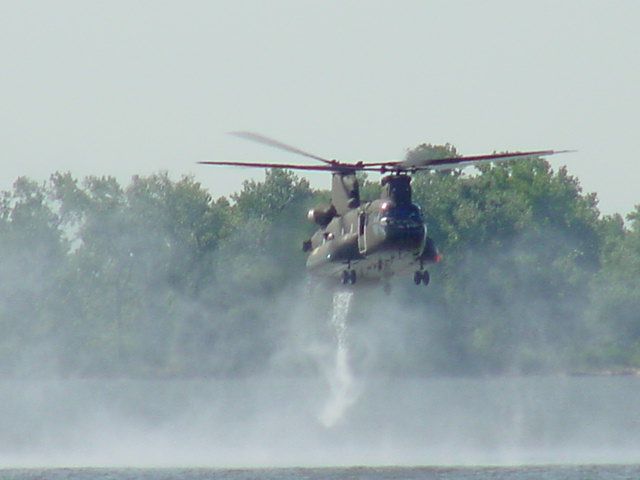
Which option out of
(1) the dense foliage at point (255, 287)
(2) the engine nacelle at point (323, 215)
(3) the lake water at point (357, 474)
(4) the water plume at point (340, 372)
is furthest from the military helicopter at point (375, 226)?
(1) the dense foliage at point (255, 287)

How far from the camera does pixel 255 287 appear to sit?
123875mm

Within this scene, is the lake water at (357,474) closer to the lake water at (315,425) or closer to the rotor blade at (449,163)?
the lake water at (315,425)

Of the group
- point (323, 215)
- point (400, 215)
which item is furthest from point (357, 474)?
point (400, 215)

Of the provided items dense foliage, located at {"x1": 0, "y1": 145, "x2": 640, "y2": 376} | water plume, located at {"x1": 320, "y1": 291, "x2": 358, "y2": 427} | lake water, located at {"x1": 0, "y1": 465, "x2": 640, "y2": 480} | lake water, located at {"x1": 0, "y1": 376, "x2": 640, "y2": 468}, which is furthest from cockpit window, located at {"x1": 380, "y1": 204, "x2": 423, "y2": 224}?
dense foliage, located at {"x1": 0, "y1": 145, "x2": 640, "y2": 376}

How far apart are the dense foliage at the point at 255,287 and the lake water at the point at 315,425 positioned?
10.4 ft

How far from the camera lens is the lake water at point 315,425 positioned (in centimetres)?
7419

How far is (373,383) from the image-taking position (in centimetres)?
14162

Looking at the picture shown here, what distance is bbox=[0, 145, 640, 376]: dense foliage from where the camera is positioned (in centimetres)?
12631

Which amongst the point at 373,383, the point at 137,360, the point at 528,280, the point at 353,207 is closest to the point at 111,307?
the point at 137,360

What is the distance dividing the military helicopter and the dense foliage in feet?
200

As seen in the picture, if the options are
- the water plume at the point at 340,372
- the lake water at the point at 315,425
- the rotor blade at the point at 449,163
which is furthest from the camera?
the water plume at the point at 340,372

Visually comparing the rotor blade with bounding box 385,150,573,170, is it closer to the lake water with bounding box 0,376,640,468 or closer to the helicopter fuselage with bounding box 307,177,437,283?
the helicopter fuselage with bounding box 307,177,437,283

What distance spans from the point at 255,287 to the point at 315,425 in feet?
81.7

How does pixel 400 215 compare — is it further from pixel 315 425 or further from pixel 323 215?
pixel 315 425
